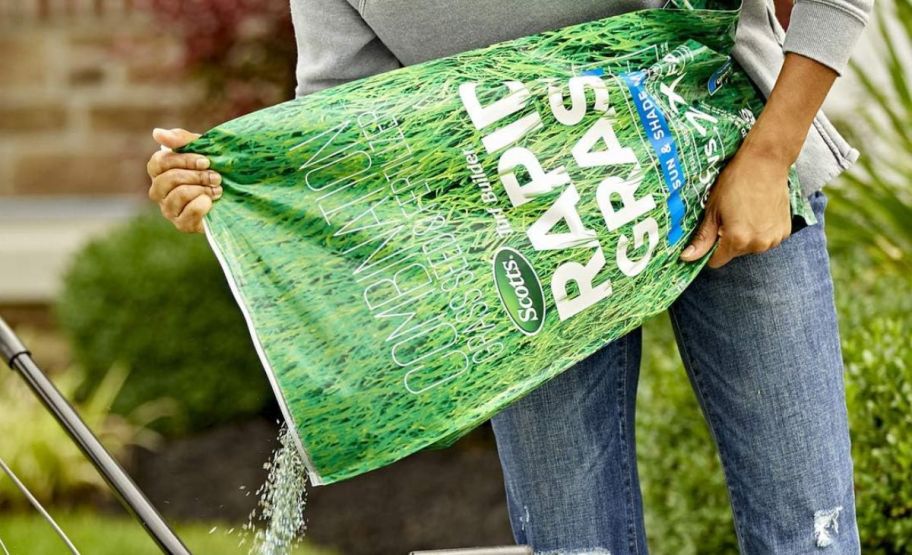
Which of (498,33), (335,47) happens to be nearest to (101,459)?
(335,47)

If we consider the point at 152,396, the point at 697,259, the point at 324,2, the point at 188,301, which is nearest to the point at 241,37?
the point at 188,301

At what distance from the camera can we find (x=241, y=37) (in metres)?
5.30

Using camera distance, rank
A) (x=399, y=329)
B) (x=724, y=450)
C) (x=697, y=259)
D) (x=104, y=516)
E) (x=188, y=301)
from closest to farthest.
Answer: (x=399, y=329) < (x=697, y=259) < (x=724, y=450) < (x=104, y=516) < (x=188, y=301)

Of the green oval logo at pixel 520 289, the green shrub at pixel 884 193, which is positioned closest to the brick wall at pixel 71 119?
the green shrub at pixel 884 193

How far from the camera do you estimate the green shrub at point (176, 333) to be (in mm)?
5199

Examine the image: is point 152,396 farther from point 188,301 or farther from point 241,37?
point 241,37

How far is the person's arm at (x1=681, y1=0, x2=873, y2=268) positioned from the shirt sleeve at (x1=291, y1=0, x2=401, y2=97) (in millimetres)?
573

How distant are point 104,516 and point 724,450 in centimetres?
338

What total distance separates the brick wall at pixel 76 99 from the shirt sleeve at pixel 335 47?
4.33 m

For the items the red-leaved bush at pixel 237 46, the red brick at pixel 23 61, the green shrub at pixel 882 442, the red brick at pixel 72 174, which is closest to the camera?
the green shrub at pixel 882 442

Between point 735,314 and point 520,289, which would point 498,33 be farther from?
point 735,314

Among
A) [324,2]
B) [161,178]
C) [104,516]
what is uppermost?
[324,2]

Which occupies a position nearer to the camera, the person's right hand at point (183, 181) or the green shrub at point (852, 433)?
the person's right hand at point (183, 181)

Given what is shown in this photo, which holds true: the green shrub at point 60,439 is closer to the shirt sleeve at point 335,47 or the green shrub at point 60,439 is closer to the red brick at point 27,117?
the red brick at point 27,117
